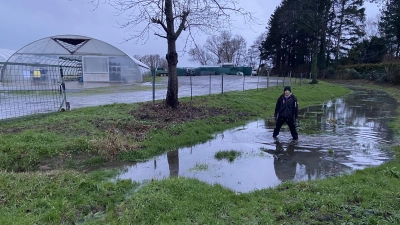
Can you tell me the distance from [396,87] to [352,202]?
31.2 meters

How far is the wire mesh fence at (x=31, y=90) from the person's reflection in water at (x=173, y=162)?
5.82 m

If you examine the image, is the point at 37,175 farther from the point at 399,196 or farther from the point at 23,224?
the point at 399,196

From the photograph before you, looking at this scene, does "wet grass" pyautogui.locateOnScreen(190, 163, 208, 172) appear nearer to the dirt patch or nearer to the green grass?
the green grass

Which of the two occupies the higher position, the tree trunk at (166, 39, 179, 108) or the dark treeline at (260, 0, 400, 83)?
the dark treeline at (260, 0, 400, 83)

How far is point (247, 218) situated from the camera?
12.4 feet

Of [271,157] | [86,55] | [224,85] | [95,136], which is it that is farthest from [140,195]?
[86,55]

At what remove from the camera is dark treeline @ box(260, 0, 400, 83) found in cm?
3522

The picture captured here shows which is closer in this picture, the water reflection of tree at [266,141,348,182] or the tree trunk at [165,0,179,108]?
the water reflection of tree at [266,141,348,182]

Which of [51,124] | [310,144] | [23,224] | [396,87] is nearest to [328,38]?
[396,87]

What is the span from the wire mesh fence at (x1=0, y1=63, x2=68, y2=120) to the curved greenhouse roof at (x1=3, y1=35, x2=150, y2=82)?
16714mm

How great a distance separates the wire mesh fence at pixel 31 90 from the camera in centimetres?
1043

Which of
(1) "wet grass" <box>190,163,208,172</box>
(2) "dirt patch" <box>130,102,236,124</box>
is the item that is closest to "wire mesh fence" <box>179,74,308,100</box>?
(2) "dirt patch" <box>130,102,236,124</box>

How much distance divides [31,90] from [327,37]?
49.8 metres

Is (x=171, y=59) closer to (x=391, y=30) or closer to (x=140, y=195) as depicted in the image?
(x=140, y=195)
